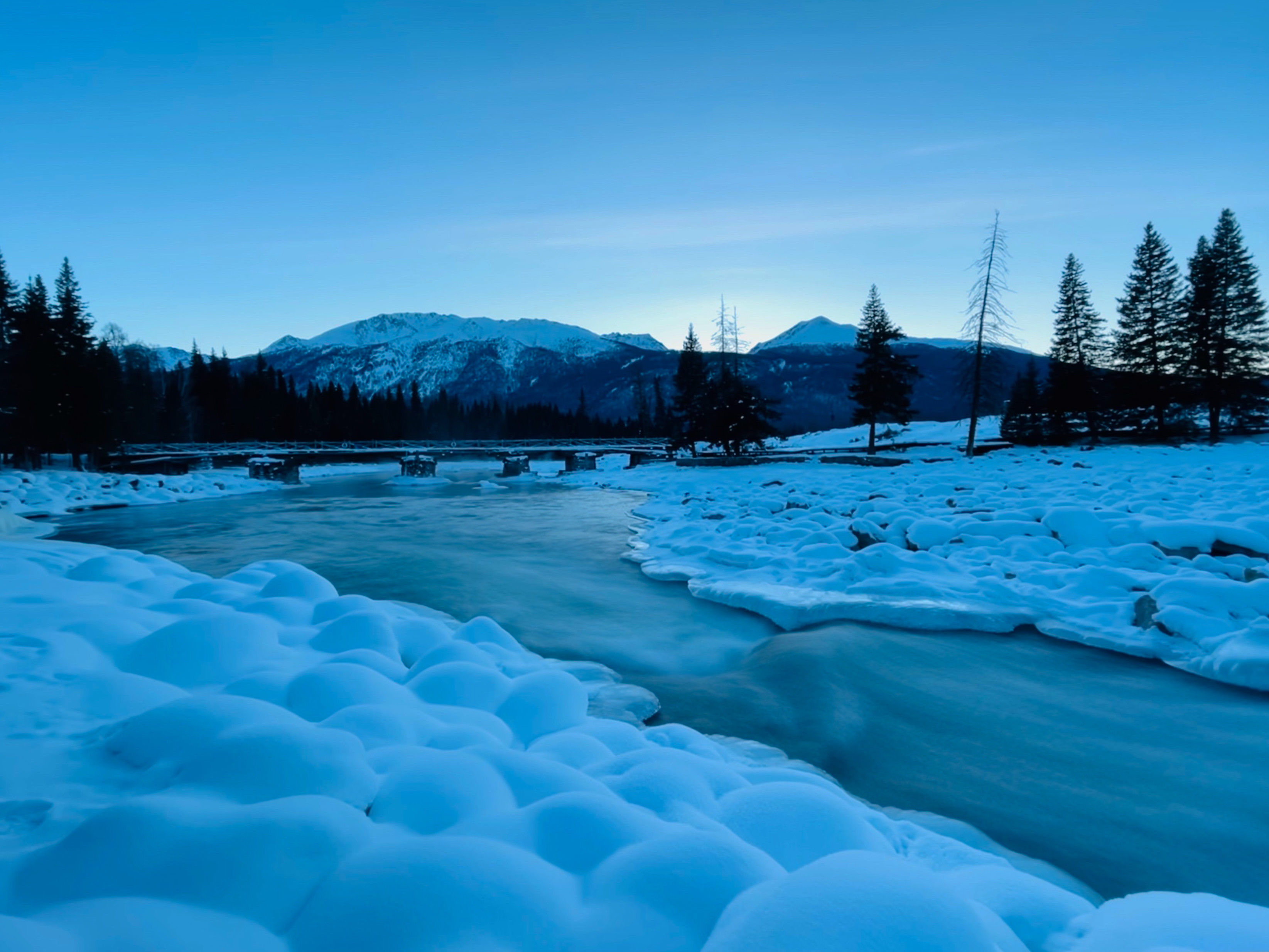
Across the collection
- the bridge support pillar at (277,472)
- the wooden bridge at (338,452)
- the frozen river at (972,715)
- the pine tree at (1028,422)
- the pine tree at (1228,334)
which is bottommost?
the frozen river at (972,715)

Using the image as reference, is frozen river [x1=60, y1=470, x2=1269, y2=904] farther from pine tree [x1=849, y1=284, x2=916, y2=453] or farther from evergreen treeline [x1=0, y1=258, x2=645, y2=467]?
Result: evergreen treeline [x1=0, y1=258, x2=645, y2=467]

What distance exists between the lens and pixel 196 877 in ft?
5.20

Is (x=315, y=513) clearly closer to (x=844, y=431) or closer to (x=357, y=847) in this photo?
(x=357, y=847)

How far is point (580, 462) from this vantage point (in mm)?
39875

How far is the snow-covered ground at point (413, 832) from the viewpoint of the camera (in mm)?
1478

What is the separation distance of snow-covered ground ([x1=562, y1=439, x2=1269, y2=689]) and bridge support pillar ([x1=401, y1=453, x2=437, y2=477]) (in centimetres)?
2544

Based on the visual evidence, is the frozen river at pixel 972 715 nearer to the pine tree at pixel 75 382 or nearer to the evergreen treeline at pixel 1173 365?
the evergreen treeline at pixel 1173 365

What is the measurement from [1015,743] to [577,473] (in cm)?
3235

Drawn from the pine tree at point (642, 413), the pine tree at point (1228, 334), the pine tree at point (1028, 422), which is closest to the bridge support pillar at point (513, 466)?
the pine tree at point (1028, 422)

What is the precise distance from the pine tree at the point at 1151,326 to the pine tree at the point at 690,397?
67.7 ft

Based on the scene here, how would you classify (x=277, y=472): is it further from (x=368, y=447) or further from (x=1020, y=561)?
(x=1020, y=561)

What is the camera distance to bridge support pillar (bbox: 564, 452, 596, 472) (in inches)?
1550

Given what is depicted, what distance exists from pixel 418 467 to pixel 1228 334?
41.1m

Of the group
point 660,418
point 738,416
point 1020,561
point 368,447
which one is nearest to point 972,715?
point 1020,561
